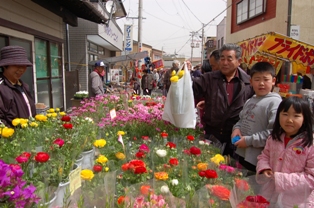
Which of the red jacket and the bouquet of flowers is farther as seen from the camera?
the red jacket

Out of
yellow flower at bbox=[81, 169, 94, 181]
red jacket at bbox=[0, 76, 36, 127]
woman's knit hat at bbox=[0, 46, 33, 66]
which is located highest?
woman's knit hat at bbox=[0, 46, 33, 66]

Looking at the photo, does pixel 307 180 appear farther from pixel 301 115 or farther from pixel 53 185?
pixel 53 185

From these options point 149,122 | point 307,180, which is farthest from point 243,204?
point 149,122

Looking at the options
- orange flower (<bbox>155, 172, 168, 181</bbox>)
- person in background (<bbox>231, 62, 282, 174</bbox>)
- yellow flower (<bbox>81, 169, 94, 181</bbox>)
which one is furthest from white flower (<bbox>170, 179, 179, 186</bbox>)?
person in background (<bbox>231, 62, 282, 174</bbox>)

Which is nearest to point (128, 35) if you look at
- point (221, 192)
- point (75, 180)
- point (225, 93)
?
point (225, 93)

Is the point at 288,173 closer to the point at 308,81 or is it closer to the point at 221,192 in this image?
the point at 221,192

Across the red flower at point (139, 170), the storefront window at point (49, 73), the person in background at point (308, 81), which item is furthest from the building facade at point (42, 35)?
the person in background at point (308, 81)

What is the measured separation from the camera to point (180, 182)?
1541 mm

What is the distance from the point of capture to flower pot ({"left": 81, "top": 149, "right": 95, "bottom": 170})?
1891mm

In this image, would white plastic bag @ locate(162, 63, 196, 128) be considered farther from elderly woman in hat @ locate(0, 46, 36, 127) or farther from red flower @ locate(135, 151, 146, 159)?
elderly woman in hat @ locate(0, 46, 36, 127)

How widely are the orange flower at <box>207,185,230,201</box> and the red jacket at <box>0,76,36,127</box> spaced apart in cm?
188

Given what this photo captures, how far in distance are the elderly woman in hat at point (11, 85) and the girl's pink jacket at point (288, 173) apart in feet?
7.04

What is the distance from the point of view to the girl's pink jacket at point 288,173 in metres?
1.49

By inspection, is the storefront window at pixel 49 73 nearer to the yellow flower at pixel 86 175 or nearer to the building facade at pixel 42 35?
the building facade at pixel 42 35
